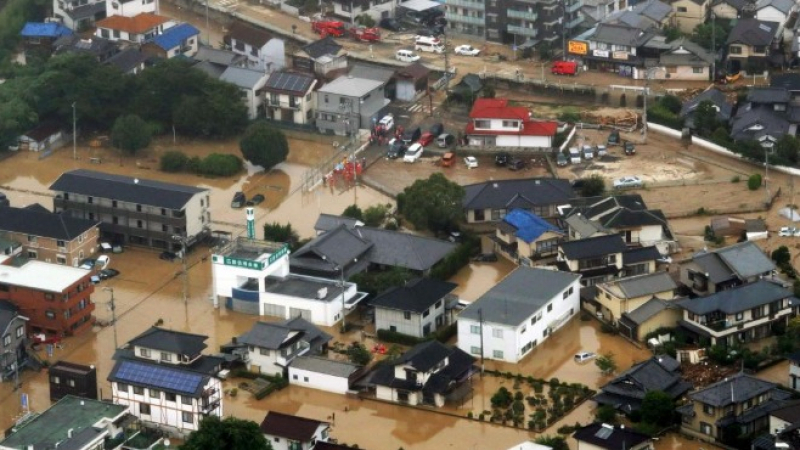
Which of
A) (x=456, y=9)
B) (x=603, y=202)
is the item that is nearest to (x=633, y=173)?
(x=603, y=202)

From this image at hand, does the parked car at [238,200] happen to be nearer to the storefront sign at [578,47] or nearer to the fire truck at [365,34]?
the fire truck at [365,34]

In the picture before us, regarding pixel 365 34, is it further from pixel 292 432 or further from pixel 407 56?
pixel 292 432

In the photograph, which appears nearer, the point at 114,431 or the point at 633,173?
the point at 114,431

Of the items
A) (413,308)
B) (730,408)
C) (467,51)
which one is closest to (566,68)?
(467,51)

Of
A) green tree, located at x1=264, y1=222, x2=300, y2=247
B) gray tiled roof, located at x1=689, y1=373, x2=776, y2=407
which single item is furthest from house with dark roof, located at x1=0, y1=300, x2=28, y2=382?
gray tiled roof, located at x1=689, y1=373, x2=776, y2=407

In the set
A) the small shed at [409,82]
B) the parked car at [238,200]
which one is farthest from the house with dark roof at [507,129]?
the parked car at [238,200]

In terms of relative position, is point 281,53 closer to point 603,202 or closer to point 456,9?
point 456,9
